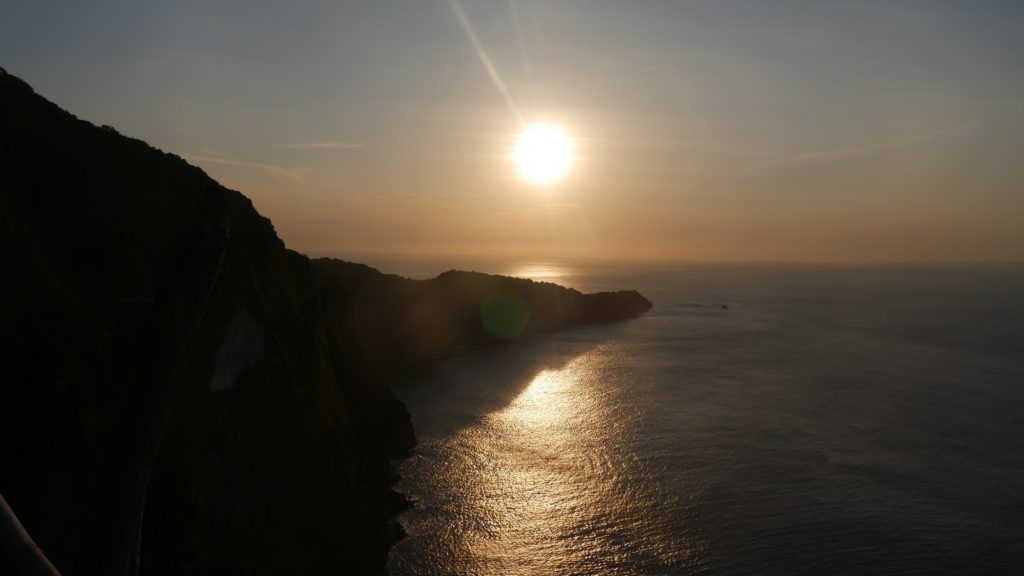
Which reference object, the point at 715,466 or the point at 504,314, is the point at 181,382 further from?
the point at 504,314

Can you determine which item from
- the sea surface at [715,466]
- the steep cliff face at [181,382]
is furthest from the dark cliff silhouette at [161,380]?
the sea surface at [715,466]

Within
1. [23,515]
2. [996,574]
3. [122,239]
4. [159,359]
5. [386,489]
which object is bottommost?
[996,574]

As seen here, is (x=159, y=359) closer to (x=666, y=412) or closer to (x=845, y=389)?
(x=666, y=412)

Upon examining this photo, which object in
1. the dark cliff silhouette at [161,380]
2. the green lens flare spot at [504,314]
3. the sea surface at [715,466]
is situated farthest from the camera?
the green lens flare spot at [504,314]

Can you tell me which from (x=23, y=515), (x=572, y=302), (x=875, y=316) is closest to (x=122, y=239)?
(x=23, y=515)

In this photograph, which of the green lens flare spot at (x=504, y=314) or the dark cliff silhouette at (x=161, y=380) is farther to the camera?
the green lens flare spot at (x=504, y=314)

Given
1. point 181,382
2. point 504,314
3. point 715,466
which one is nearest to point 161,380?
point 181,382

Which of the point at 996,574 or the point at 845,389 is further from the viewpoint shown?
the point at 845,389

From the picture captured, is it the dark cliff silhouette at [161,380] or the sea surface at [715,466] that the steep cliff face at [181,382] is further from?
the sea surface at [715,466]
